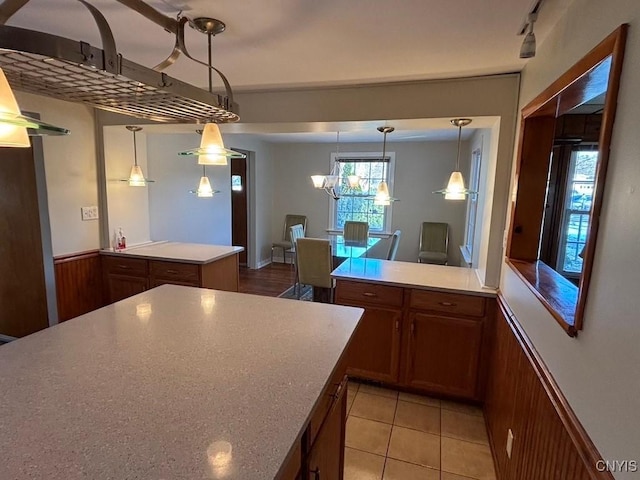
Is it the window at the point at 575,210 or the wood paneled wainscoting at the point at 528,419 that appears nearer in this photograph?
the wood paneled wainscoting at the point at 528,419

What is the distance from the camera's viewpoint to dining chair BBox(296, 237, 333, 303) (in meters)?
3.55

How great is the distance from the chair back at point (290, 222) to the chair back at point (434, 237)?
212 centimetres

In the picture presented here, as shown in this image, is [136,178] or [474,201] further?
[474,201]

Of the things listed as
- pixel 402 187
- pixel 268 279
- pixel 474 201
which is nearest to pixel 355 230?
pixel 402 187

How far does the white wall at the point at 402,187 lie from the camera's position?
5.55 meters

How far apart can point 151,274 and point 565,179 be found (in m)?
3.89

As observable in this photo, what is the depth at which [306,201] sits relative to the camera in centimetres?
639

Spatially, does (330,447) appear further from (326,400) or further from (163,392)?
(163,392)

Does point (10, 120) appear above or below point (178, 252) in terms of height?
above

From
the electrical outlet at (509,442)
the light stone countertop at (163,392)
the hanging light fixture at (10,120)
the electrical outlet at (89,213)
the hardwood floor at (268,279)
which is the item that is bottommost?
the hardwood floor at (268,279)

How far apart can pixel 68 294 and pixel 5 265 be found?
52 cm

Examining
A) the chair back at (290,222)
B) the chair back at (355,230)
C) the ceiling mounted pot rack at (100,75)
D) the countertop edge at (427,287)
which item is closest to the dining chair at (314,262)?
the countertop edge at (427,287)

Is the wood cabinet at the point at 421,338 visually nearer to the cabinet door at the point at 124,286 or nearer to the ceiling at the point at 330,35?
the ceiling at the point at 330,35

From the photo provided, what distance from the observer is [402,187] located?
5805mm
